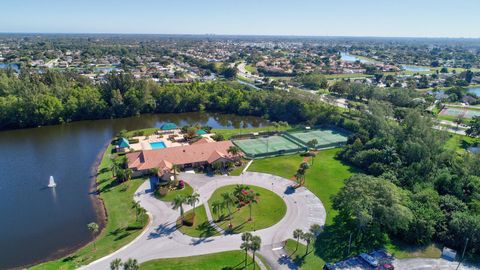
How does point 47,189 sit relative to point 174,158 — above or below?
below

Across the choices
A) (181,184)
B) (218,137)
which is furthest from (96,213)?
(218,137)

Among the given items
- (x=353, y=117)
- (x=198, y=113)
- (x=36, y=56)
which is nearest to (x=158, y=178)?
(x=198, y=113)

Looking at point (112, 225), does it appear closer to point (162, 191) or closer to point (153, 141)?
point (162, 191)

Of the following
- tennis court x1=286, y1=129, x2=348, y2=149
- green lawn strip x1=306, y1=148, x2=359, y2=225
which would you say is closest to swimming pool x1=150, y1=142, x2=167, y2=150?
tennis court x1=286, y1=129, x2=348, y2=149

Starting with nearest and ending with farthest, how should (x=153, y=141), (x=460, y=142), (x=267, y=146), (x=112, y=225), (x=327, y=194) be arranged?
(x=112, y=225)
(x=327, y=194)
(x=267, y=146)
(x=460, y=142)
(x=153, y=141)

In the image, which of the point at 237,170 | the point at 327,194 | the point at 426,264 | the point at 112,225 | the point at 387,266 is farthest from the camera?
the point at 237,170

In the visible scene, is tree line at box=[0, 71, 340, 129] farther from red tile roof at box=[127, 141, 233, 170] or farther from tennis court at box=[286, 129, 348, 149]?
red tile roof at box=[127, 141, 233, 170]
